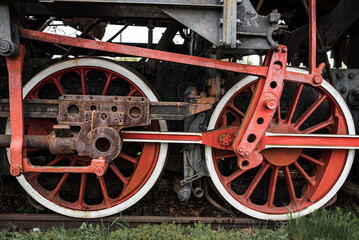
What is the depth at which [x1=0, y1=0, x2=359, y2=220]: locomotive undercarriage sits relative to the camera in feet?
5.87

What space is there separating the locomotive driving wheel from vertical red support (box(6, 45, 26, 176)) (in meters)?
0.35

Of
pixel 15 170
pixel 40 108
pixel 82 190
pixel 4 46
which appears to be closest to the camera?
pixel 4 46

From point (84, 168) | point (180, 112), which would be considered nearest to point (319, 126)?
point (180, 112)

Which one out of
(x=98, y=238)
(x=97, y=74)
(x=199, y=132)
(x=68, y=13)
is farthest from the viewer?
(x=97, y=74)

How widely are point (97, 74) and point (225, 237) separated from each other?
5.82 ft

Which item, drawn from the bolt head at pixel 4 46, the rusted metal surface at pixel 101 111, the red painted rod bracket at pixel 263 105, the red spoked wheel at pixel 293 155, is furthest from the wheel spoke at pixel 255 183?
the bolt head at pixel 4 46

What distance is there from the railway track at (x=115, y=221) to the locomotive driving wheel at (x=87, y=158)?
0.08m

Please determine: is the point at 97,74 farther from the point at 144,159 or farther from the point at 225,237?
the point at 225,237

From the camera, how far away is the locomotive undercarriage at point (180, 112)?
1.79 m

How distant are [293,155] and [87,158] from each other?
182cm

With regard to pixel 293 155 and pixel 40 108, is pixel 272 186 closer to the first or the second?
pixel 293 155

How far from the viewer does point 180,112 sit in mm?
2051

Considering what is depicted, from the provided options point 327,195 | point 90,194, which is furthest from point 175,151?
point 327,195

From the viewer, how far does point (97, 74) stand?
239 centimetres
